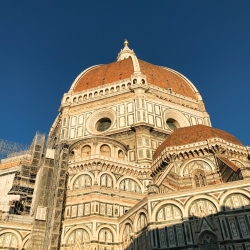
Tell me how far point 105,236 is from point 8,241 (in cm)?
633

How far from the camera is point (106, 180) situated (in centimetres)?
2134

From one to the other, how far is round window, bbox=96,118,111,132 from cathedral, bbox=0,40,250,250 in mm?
129

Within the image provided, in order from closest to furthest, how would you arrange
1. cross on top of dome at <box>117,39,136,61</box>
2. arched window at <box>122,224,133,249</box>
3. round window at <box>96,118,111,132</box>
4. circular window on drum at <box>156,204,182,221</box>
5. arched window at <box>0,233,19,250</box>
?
circular window on drum at <box>156,204,182,221</box>
arched window at <box>122,224,133,249</box>
arched window at <box>0,233,19,250</box>
round window at <box>96,118,111,132</box>
cross on top of dome at <box>117,39,136,61</box>

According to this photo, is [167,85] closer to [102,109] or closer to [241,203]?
[102,109]

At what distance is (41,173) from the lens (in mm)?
22828

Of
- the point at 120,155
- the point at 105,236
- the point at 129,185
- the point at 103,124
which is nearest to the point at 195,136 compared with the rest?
the point at 129,185

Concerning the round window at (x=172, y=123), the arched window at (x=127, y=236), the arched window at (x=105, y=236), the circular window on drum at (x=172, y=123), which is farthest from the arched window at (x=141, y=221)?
the circular window on drum at (x=172, y=123)

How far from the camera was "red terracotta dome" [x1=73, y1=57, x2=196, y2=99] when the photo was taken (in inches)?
1276

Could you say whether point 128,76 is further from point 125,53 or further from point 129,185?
point 125,53

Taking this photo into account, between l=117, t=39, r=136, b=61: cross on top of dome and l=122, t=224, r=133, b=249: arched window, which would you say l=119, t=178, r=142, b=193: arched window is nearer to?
l=122, t=224, r=133, b=249: arched window

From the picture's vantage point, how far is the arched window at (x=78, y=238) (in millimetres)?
18516

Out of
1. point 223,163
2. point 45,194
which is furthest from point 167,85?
point 45,194

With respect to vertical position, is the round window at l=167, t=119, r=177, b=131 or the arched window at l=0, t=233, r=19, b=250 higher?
the round window at l=167, t=119, r=177, b=131

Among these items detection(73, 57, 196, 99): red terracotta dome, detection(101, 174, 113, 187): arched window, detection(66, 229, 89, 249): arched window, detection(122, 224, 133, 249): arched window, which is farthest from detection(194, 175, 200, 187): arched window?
detection(73, 57, 196, 99): red terracotta dome
